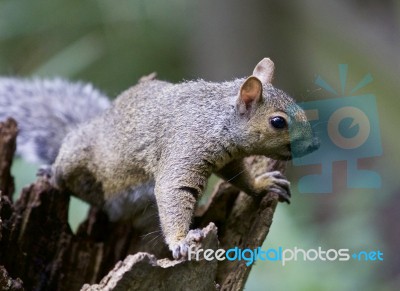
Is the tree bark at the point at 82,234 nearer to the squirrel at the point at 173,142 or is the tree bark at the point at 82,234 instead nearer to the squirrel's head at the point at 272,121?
the squirrel at the point at 173,142

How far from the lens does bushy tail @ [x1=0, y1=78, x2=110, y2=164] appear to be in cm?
204

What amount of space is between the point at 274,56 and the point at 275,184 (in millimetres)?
1139

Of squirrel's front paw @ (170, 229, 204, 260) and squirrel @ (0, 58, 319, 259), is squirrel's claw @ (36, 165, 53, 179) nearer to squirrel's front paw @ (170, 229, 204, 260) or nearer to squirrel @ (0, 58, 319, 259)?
squirrel @ (0, 58, 319, 259)

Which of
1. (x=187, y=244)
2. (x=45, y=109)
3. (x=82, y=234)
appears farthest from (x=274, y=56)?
(x=187, y=244)

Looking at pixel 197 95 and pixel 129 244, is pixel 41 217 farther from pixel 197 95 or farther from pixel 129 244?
pixel 197 95

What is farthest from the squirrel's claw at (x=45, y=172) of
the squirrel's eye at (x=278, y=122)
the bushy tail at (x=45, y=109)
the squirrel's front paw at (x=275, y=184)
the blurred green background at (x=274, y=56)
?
the squirrel's eye at (x=278, y=122)

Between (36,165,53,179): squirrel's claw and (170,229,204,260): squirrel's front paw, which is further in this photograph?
(36,165,53,179): squirrel's claw

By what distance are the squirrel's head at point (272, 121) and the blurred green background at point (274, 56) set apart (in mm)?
93

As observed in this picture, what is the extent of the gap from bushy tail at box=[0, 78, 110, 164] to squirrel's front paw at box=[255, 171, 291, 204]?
0.73m

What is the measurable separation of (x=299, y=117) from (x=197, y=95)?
0.35 m

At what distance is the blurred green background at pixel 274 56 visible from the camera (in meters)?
1.91

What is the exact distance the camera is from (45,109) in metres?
2.10

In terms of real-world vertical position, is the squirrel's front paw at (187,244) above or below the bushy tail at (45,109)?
below

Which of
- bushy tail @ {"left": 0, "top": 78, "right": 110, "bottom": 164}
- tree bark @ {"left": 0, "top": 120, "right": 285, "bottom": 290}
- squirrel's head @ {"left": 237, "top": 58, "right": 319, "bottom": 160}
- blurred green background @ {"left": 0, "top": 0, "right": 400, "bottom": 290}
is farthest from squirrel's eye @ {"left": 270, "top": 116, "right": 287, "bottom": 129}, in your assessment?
bushy tail @ {"left": 0, "top": 78, "right": 110, "bottom": 164}
